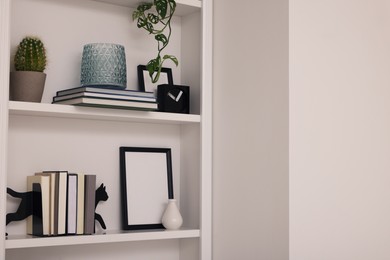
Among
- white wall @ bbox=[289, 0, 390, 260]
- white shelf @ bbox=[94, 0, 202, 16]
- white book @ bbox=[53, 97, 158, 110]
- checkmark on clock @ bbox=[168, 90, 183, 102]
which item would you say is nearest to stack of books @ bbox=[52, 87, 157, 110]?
white book @ bbox=[53, 97, 158, 110]

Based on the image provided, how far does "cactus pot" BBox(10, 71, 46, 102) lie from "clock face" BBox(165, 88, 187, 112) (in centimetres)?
56

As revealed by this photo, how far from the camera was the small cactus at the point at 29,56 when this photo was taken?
7.34 feet

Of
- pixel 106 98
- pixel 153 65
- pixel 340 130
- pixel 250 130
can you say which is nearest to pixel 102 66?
pixel 106 98

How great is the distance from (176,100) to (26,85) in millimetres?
645

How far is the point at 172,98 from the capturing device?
259cm

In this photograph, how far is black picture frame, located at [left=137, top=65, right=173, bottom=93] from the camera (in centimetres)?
262

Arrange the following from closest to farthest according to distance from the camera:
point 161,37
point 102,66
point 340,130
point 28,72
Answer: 1. point 28,72
2. point 102,66
3. point 340,130
4. point 161,37

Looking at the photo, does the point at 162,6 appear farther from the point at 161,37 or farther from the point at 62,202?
the point at 62,202

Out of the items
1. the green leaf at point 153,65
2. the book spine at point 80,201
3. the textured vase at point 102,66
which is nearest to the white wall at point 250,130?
the green leaf at point 153,65

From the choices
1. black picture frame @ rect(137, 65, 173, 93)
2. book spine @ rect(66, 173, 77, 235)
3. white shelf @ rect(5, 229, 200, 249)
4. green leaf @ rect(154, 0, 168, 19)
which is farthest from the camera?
black picture frame @ rect(137, 65, 173, 93)

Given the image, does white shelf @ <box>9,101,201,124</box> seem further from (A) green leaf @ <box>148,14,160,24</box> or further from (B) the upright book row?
(A) green leaf @ <box>148,14,160,24</box>

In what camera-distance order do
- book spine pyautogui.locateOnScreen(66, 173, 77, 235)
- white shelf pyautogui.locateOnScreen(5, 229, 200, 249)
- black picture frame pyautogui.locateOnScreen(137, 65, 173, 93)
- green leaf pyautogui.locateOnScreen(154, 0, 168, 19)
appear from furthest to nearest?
black picture frame pyautogui.locateOnScreen(137, 65, 173, 93), green leaf pyautogui.locateOnScreen(154, 0, 168, 19), book spine pyautogui.locateOnScreen(66, 173, 77, 235), white shelf pyautogui.locateOnScreen(5, 229, 200, 249)

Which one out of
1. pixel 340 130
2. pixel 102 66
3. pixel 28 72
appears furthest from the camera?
pixel 340 130

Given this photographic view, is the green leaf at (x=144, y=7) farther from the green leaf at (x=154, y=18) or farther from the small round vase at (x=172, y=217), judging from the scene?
the small round vase at (x=172, y=217)
